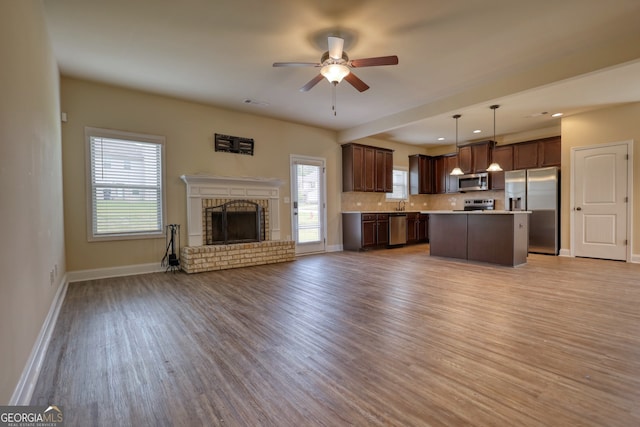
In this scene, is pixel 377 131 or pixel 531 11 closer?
pixel 531 11

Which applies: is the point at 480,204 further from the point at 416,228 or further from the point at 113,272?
the point at 113,272

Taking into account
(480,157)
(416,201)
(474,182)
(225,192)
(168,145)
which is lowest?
(416,201)

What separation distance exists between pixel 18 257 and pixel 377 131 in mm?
5990

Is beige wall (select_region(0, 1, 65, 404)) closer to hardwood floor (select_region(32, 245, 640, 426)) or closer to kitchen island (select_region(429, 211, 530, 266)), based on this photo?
hardwood floor (select_region(32, 245, 640, 426))

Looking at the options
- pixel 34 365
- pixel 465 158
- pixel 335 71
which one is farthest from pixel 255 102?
pixel 465 158

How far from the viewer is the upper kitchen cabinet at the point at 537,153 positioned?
21.8 feet

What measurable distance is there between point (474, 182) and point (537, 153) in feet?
5.29

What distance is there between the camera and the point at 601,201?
18.7ft

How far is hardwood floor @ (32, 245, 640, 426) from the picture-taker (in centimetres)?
150

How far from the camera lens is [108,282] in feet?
14.0

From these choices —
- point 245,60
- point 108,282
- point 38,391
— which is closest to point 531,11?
point 245,60

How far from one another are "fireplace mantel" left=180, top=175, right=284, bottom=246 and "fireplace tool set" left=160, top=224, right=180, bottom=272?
22cm

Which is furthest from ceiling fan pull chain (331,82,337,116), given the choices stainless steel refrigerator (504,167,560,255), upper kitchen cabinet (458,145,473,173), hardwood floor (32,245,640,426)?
stainless steel refrigerator (504,167,560,255)

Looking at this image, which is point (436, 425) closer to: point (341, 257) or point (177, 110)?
point (341, 257)
